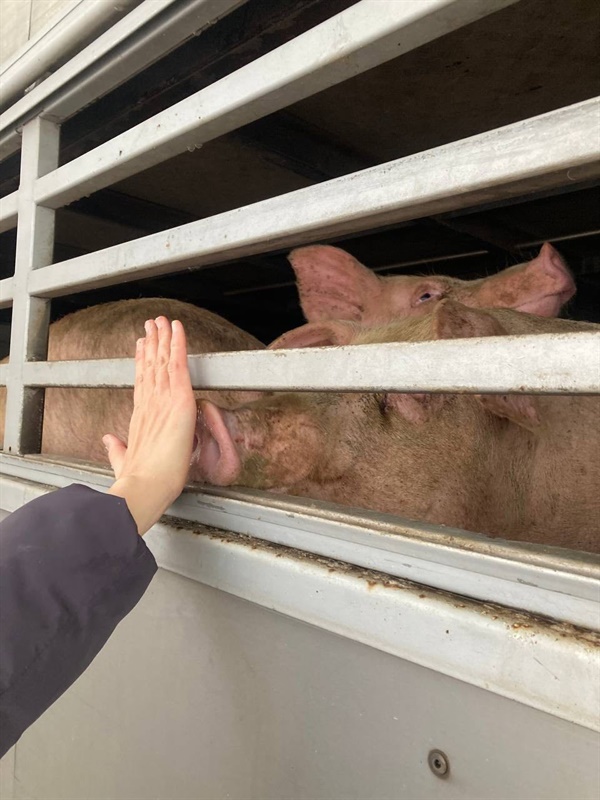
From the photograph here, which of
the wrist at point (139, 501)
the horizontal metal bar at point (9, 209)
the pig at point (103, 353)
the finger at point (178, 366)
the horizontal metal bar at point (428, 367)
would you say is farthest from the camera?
the pig at point (103, 353)

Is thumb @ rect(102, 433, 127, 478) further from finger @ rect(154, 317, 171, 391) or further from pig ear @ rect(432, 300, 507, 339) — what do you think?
pig ear @ rect(432, 300, 507, 339)

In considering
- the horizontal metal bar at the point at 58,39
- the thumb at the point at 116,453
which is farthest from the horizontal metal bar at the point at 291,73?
the thumb at the point at 116,453

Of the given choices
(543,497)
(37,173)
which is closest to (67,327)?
(37,173)

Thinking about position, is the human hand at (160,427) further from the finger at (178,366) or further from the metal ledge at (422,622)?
the metal ledge at (422,622)

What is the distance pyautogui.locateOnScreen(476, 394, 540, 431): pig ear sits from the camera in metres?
1.76

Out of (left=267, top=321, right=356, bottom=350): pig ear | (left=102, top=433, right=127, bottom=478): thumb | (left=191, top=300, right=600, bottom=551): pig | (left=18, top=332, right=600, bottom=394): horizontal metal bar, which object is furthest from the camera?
(left=267, top=321, right=356, bottom=350): pig ear

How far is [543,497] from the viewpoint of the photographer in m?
2.18

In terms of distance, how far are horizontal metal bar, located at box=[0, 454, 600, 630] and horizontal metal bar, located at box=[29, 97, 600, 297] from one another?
1.67ft

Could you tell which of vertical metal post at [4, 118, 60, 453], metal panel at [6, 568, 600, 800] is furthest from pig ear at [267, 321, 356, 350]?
metal panel at [6, 568, 600, 800]

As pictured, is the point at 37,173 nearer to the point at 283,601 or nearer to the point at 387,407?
the point at 387,407

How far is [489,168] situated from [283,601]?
2.51 ft

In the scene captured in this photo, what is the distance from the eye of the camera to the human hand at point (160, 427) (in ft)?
4.31

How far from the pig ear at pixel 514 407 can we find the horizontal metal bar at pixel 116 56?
1.11 m

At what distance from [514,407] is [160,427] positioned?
0.96m
